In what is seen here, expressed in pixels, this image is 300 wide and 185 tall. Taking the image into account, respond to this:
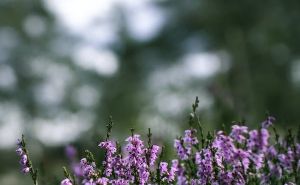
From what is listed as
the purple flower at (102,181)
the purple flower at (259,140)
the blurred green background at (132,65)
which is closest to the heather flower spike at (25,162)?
the purple flower at (102,181)

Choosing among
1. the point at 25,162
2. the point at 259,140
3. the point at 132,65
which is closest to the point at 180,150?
the point at 259,140

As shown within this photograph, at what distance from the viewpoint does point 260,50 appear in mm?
29250

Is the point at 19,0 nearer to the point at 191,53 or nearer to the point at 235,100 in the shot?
the point at 191,53

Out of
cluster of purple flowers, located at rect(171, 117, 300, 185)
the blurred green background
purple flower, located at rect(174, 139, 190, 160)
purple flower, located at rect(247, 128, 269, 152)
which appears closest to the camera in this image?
cluster of purple flowers, located at rect(171, 117, 300, 185)

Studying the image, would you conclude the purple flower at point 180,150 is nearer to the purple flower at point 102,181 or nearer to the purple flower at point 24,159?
the purple flower at point 102,181

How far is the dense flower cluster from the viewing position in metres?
4.13

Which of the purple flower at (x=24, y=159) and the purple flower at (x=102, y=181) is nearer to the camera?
the purple flower at (x=102, y=181)

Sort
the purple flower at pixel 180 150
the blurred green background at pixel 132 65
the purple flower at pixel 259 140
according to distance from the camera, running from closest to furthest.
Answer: the purple flower at pixel 180 150 < the purple flower at pixel 259 140 < the blurred green background at pixel 132 65

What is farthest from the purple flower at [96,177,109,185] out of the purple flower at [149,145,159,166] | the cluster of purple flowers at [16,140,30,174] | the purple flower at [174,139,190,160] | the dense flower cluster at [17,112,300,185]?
the purple flower at [174,139,190,160]

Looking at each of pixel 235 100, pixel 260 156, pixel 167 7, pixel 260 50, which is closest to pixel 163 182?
pixel 260 156

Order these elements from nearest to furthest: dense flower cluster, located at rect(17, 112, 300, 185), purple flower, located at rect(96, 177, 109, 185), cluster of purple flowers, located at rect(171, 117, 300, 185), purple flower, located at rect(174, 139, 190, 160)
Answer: purple flower, located at rect(96, 177, 109, 185) < dense flower cluster, located at rect(17, 112, 300, 185) < cluster of purple flowers, located at rect(171, 117, 300, 185) < purple flower, located at rect(174, 139, 190, 160)

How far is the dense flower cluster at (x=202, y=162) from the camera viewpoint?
413 cm

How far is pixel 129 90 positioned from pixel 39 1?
7.47 meters

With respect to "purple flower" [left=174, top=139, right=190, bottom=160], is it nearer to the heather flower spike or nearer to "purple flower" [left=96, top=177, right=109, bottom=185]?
"purple flower" [left=96, top=177, right=109, bottom=185]
